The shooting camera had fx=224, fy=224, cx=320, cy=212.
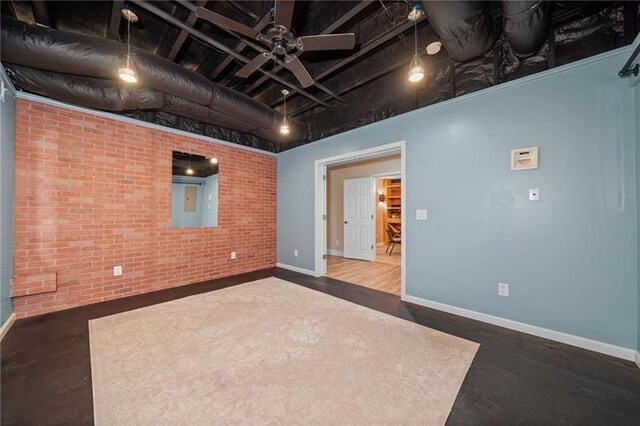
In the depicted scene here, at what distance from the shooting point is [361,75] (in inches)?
120

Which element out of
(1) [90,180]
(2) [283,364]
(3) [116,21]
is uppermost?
(3) [116,21]

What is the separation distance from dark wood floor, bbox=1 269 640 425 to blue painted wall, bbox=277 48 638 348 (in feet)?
1.20

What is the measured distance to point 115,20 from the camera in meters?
2.15

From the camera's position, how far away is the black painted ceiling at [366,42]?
199 centimetres

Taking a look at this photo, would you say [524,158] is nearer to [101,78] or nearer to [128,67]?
[128,67]

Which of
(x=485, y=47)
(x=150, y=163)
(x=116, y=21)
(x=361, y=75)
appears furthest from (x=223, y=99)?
(x=485, y=47)

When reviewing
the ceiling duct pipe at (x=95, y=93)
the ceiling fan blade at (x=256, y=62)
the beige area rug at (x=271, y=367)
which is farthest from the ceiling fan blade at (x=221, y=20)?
the beige area rug at (x=271, y=367)

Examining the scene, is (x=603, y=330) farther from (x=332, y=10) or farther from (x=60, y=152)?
(x=60, y=152)

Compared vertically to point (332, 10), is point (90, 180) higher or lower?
lower

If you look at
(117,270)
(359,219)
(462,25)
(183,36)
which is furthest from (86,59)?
(359,219)

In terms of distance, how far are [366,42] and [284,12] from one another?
45.7 inches

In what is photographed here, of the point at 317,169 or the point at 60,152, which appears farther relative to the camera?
the point at 317,169

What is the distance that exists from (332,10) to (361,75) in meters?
0.97

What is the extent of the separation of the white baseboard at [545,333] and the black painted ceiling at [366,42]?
2.52 metres
